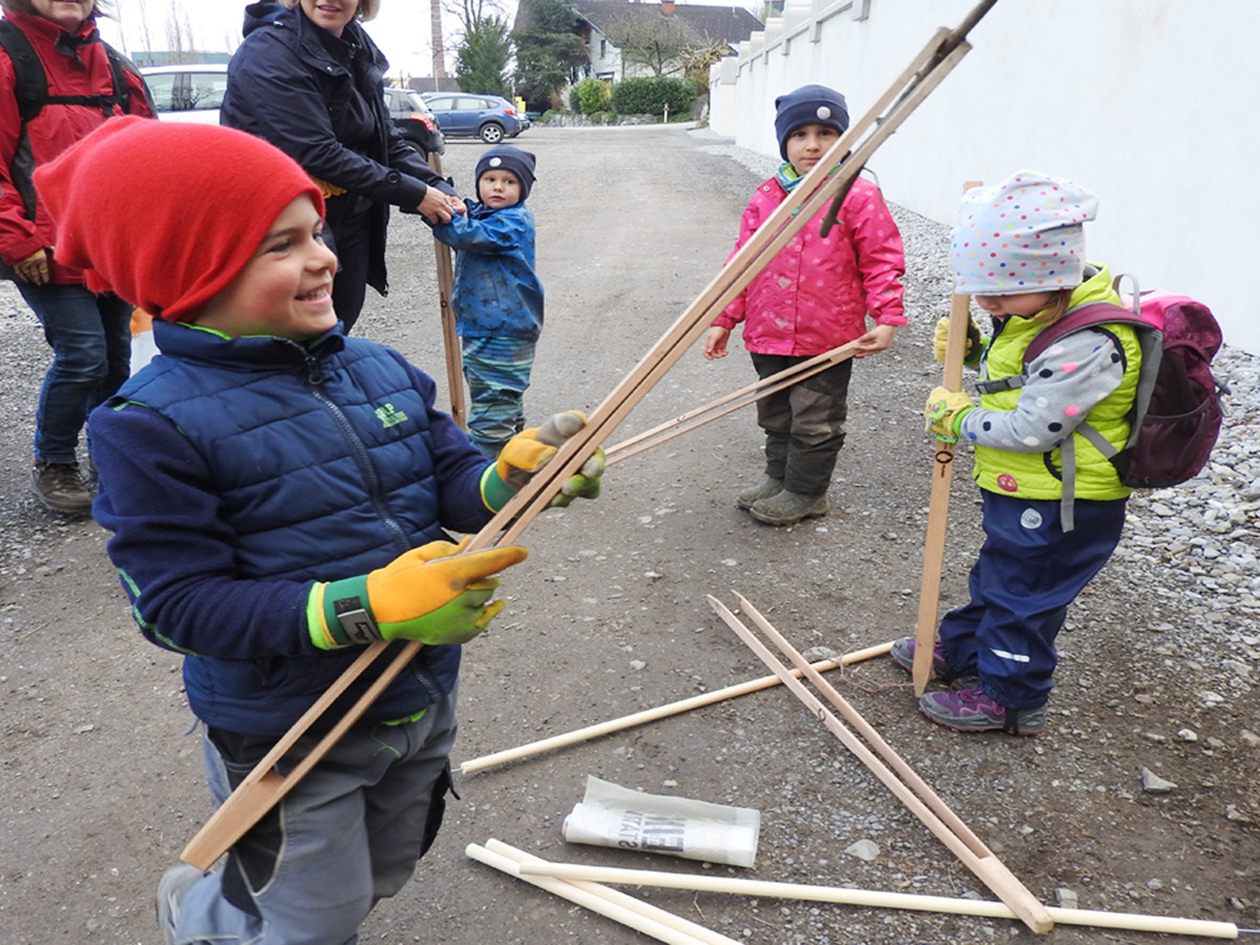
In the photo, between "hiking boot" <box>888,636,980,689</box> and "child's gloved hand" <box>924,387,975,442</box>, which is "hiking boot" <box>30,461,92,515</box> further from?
"child's gloved hand" <box>924,387,975,442</box>

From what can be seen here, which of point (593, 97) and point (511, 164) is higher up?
point (511, 164)

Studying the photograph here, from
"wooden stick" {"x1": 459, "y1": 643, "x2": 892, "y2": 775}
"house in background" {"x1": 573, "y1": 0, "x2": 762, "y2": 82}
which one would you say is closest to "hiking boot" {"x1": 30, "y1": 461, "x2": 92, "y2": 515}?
"wooden stick" {"x1": 459, "y1": 643, "x2": 892, "y2": 775}

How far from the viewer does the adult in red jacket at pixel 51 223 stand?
3779 millimetres

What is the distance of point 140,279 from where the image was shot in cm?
153

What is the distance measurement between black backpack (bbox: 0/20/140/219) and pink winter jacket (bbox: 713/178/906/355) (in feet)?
9.23

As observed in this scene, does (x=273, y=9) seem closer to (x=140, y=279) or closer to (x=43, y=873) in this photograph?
(x=140, y=279)

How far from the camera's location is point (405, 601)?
4.90 feet

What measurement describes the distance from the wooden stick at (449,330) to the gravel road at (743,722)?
2.96 ft

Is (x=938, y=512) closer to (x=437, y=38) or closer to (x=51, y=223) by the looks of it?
(x=51, y=223)

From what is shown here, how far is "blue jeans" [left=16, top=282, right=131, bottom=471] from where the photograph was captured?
161 inches

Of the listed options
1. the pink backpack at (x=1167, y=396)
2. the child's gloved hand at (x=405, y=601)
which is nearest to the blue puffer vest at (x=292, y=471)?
the child's gloved hand at (x=405, y=601)

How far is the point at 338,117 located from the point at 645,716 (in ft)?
9.08

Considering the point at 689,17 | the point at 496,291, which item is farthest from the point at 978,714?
the point at 689,17

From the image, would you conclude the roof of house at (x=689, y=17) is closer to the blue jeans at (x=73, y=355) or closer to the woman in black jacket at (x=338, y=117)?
the woman in black jacket at (x=338, y=117)
